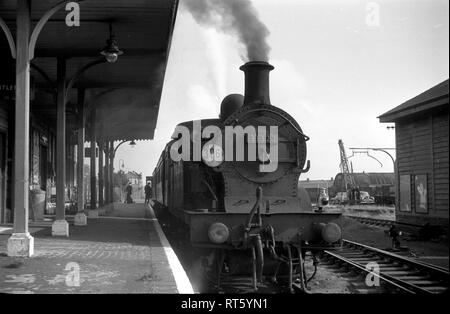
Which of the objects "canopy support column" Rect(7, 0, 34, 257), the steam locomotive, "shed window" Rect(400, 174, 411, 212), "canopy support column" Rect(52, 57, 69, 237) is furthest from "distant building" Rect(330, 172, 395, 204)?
"canopy support column" Rect(7, 0, 34, 257)

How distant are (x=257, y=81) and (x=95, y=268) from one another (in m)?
3.72

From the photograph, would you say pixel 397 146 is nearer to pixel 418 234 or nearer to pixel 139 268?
pixel 418 234

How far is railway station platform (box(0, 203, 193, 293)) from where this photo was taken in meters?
5.77

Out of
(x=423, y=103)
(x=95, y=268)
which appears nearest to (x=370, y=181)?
(x=423, y=103)

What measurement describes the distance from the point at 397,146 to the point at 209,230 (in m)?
11.8

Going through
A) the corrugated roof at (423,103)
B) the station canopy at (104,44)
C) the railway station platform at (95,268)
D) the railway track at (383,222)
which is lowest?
the railway track at (383,222)

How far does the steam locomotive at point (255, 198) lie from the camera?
703 centimetres

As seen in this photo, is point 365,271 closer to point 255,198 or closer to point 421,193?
point 255,198

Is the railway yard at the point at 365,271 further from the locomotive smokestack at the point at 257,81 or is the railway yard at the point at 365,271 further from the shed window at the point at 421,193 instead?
the locomotive smokestack at the point at 257,81

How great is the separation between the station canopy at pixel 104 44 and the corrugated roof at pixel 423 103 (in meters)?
6.52

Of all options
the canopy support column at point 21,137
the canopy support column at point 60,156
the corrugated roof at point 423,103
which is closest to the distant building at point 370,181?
the corrugated roof at point 423,103

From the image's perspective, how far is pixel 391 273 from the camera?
869 centimetres

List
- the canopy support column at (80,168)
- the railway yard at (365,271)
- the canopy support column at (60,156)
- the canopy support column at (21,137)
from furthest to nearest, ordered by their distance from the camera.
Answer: the canopy support column at (80,168), the canopy support column at (60,156), the canopy support column at (21,137), the railway yard at (365,271)
